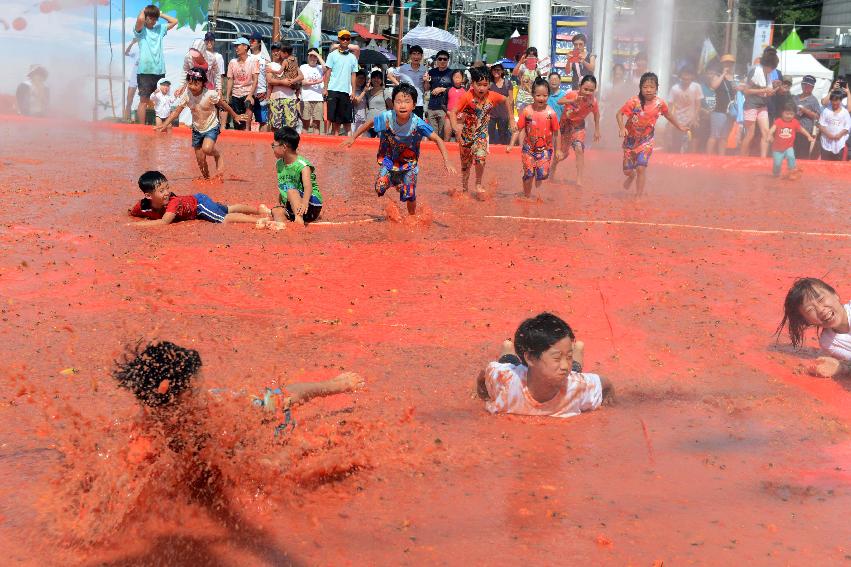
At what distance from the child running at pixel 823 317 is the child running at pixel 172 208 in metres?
4.98

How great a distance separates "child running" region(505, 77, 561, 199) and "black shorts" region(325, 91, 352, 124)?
19.8 ft

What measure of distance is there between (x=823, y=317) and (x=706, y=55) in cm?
1405

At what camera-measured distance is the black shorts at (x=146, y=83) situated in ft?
51.6

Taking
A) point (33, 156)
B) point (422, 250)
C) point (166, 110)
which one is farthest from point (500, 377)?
point (166, 110)

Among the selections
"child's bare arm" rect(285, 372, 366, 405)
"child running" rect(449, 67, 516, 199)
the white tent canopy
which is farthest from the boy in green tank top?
the white tent canopy

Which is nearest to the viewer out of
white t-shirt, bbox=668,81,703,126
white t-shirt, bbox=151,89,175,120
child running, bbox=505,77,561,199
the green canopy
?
child running, bbox=505,77,561,199

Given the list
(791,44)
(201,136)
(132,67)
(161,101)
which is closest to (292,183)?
(201,136)

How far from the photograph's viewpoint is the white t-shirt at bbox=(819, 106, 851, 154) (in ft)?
53.5

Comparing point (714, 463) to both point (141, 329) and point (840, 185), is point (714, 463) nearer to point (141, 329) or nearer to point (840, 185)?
point (141, 329)

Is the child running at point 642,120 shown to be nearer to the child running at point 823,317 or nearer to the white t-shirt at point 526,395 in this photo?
the child running at point 823,317

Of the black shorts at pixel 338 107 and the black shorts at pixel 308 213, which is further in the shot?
the black shorts at pixel 338 107

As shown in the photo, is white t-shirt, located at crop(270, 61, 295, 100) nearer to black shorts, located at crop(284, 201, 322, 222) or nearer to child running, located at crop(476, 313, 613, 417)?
black shorts, located at crop(284, 201, 322, 222)

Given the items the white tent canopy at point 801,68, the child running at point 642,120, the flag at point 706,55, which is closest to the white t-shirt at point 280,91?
the child running at point 642,120

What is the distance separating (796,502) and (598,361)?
1801 millimetres
